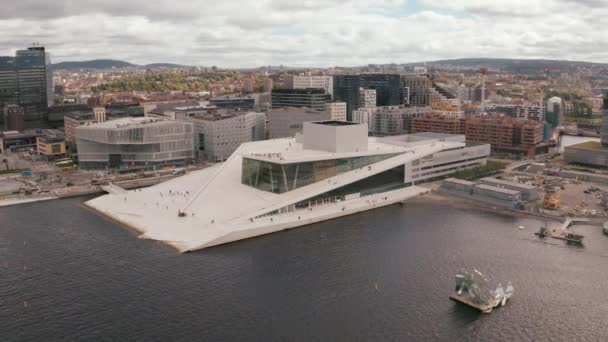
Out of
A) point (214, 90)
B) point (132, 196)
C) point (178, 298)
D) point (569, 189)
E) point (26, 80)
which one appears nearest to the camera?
point (178, 298)

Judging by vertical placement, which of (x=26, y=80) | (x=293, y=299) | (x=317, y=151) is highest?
(x=26, y=80)

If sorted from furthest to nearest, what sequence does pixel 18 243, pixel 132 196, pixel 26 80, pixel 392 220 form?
1. pixel 26 80
2. pixel 132 196
3. pixel 392 220
4. pixel 18 243

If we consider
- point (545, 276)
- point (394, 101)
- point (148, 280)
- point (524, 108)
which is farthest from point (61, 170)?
point (524, 108)

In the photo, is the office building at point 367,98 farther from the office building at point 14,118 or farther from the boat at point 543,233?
the boat at point 543,233

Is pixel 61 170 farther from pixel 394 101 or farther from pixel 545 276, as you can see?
pixel 394 101

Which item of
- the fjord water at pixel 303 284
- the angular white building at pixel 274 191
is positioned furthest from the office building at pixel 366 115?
the fjord water at pixel 303 284

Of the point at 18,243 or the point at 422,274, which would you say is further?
the point at 18,243

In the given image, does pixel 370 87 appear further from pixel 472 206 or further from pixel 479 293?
pixel 479 293

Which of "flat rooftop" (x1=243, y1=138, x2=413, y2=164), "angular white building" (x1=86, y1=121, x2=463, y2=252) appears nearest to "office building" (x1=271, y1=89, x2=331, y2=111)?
"flat rooftop" (x1=243, y1=138, x2=413, y2=164)
